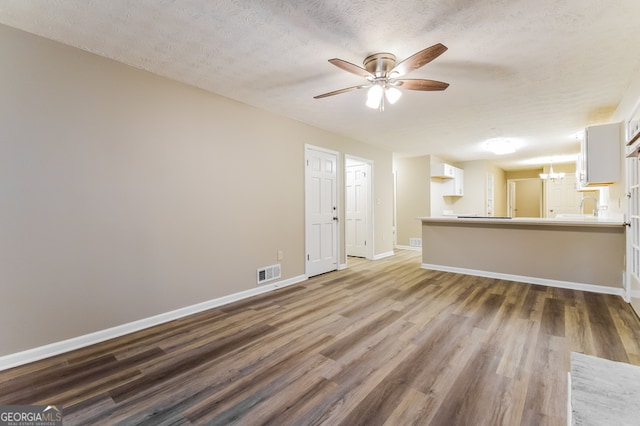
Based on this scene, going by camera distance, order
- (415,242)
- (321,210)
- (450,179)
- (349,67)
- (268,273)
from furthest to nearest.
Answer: (450,179) → (415,242) → (321,210) → (268,273) → (349,67)

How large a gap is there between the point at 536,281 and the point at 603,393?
11.9 feet

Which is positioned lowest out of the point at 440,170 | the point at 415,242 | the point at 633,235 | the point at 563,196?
the point at 415,242

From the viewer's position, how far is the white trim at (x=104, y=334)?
81.6 inches

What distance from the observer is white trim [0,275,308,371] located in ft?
6.80

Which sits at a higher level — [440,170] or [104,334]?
[440,170]

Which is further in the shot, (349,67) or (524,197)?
(524,197)

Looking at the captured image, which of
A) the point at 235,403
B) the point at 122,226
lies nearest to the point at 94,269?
the point at 122,226

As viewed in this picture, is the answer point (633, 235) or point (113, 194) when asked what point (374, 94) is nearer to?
point (113, 194)

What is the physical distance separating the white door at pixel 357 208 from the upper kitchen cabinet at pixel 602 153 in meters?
3.54

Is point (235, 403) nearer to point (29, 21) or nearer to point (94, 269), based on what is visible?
Result: point (94, 269)

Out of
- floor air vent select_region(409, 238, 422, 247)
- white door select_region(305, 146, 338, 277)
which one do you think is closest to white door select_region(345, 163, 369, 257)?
white door select_region(305, 146, 338, 277)

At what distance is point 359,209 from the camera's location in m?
6.24

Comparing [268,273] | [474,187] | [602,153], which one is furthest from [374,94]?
[474,187]

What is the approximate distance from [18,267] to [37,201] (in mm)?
520
